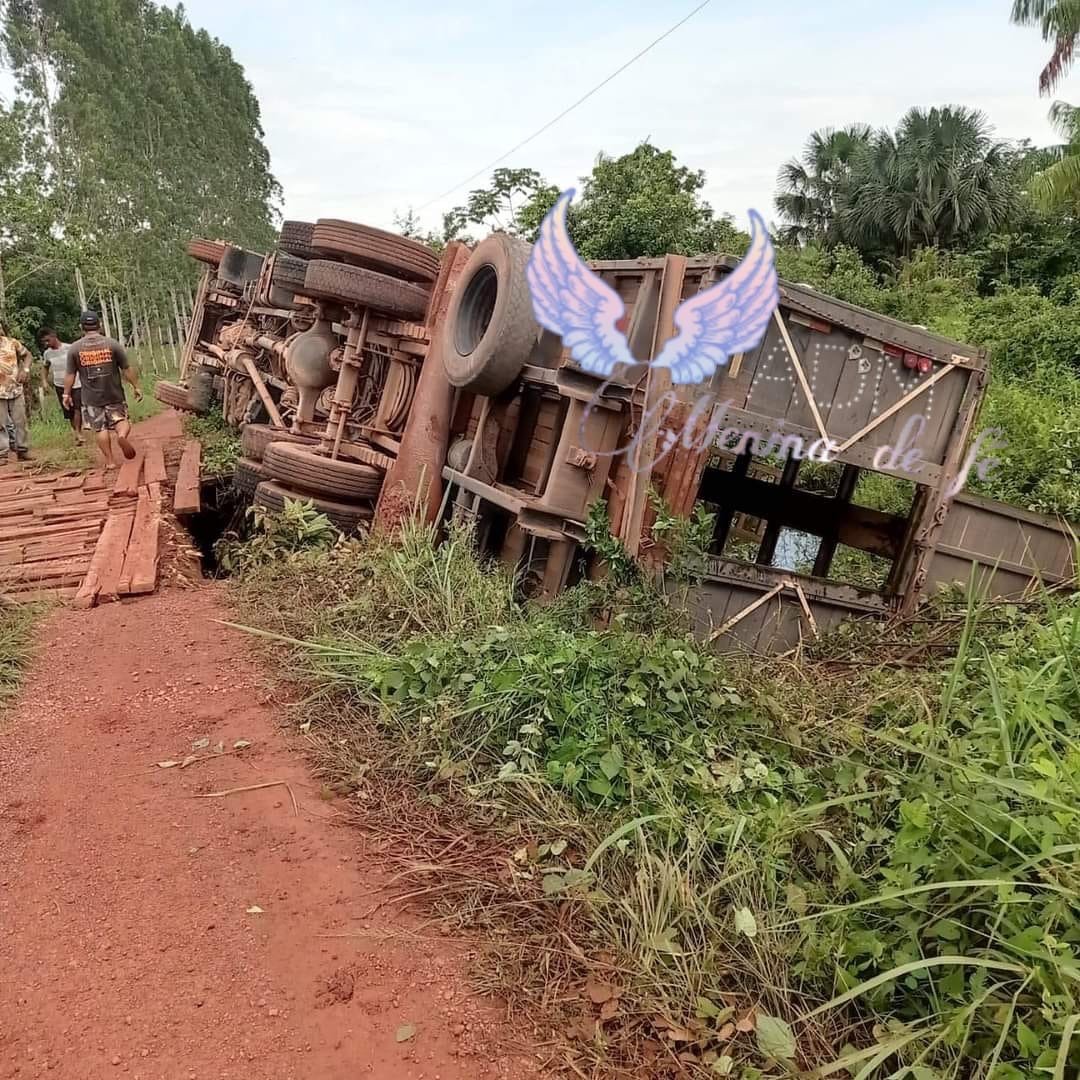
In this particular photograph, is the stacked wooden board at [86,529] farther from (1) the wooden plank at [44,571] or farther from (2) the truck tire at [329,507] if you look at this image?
(2) the truck tire at [329,507]

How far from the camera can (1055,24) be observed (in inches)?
559

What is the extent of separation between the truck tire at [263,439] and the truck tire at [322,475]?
89 centimetres

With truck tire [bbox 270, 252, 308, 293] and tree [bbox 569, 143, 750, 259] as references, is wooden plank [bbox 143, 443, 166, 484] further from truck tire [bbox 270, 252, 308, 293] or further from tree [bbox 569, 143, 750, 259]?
tree [bbox 569, 143, 750, 259]

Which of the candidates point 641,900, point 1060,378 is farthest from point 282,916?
point 1060,378

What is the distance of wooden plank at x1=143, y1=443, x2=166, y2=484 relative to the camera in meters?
7.36

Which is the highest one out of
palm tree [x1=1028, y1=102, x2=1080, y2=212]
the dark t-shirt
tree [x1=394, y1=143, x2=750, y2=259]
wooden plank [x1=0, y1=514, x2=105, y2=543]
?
palm tree [x1=1028, y1=102, x2=1080, y2=212]

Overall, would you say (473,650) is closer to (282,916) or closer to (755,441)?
(282,916)

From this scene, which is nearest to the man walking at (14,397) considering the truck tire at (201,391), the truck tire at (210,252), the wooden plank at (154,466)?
the wooden plank at (154,466)

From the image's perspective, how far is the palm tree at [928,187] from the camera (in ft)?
73.9

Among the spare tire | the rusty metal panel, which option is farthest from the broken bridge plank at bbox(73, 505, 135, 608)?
the rusty metal panel

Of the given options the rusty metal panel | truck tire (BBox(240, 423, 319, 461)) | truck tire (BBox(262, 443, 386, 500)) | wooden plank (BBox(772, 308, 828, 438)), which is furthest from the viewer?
truck tire (BBox(240, 423, 319, 461))

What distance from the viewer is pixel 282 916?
2.46m

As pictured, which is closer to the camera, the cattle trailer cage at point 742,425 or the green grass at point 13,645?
the green grass at point 13,645

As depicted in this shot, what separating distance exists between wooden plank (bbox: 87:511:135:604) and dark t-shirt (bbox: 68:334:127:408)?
1.71 m
